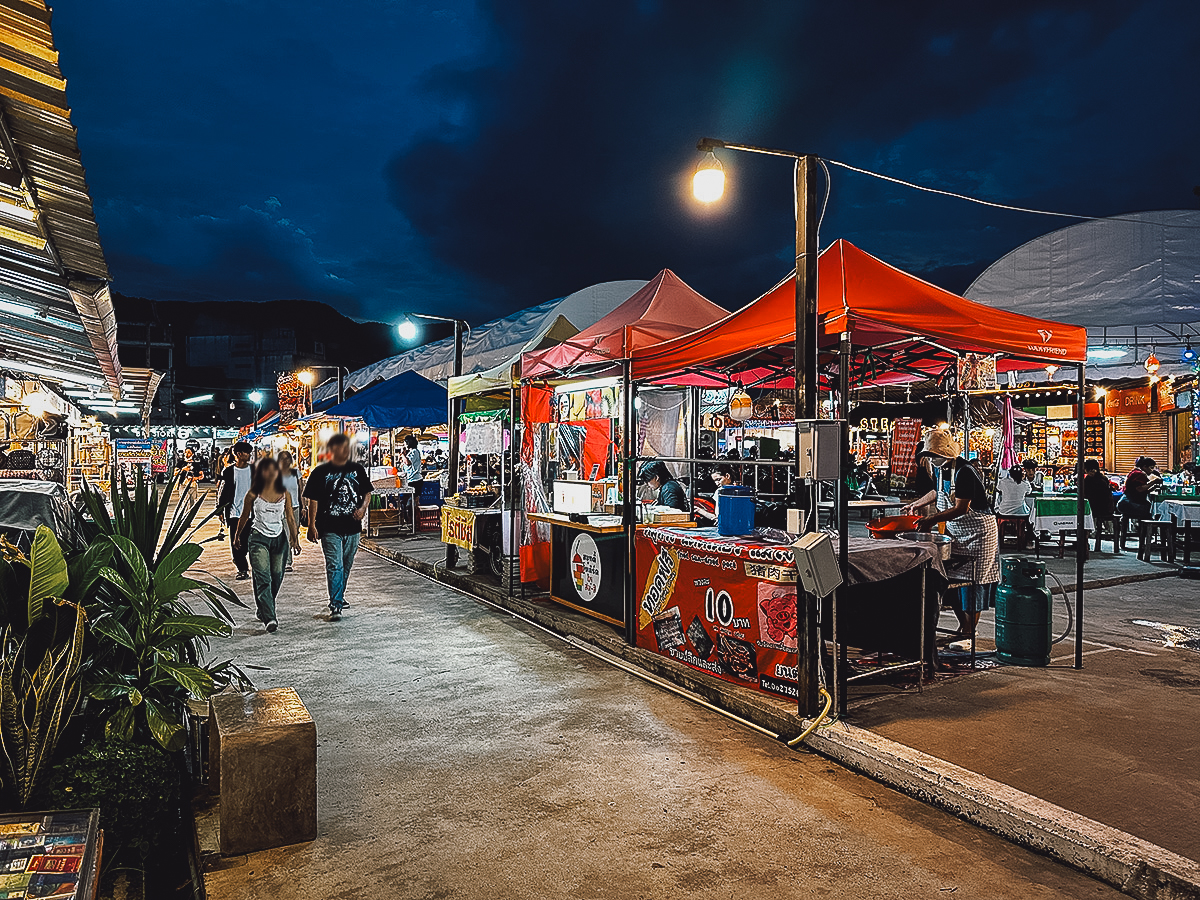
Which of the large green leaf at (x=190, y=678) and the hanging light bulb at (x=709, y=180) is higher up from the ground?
the hanging light bulb at (x=709, y=180)

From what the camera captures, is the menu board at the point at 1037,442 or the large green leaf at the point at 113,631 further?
the menu board at the point at 1037,442

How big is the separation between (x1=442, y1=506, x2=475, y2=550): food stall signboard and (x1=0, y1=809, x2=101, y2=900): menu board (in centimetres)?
730

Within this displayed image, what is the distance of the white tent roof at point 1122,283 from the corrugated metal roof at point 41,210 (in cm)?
2011

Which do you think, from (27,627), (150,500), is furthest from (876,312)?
(27,627)

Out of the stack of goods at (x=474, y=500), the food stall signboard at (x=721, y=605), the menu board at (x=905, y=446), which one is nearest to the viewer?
the food stall signboard at (x=721, y=605)

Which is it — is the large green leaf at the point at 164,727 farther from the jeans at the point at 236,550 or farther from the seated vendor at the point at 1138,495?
the seated vendor at the point at 1138,495

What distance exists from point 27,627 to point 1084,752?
5.67m

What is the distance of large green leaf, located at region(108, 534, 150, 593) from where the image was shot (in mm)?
3832

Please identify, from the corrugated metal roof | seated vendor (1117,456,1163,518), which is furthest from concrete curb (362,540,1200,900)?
seated vendor (1117,456,1163,518)

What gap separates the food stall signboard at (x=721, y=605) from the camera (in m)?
5.32

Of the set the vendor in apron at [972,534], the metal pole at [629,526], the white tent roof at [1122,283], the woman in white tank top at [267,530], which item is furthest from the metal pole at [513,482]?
the white tent roof at [1122,283]

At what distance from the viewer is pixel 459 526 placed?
10.6 meters

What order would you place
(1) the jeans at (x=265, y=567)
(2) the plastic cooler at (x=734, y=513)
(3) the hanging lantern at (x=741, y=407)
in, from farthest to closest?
(3) the hanging lantern at (x=741, y=407) < (1) the jeans at (x=265, y=567) < (2) the plastic cooler at (x=734, y=513)

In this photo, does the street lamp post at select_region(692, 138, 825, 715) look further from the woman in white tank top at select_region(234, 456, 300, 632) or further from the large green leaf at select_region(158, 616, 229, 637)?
the woman in white tank top at select_region(234, 456, 300, 632)
